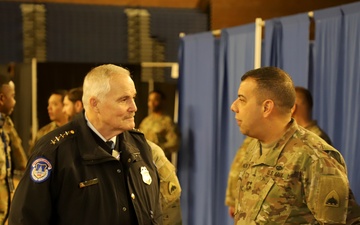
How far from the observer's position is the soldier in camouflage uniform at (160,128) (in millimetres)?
6109

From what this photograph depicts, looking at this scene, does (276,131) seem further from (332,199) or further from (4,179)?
(4,179)

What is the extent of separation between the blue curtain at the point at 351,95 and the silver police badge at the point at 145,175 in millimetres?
1807

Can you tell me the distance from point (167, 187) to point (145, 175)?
34.9 inches

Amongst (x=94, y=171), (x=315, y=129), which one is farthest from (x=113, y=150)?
(x=315, y=129)

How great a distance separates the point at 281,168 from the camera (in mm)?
2303

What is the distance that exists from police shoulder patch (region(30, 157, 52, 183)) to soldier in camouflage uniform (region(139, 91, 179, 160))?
3.98 metres

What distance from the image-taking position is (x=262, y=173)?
7.83ft

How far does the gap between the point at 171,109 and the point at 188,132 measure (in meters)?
2.16

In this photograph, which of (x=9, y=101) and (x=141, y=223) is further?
(x=9, y=101)

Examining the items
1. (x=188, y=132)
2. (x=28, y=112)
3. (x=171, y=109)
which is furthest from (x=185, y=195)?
(x=28, y=112)

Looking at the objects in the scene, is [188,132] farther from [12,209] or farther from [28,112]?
[12,209]

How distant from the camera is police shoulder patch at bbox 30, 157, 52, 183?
2045 mm

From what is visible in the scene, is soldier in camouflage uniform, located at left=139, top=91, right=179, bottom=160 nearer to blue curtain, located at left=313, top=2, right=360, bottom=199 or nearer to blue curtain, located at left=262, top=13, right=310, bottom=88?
blue curtain, located at left=262, top=13, right=310, bottom=88

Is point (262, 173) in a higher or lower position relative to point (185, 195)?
higher
